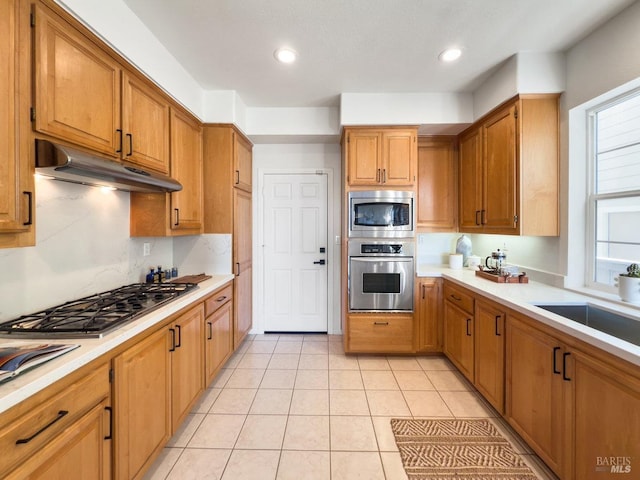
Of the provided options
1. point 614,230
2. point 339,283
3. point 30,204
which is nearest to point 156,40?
point 30,204

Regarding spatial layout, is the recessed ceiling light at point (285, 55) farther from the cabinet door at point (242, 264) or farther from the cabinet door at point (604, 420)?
the cabinet door at point (604, 420)

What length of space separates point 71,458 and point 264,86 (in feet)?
9.21

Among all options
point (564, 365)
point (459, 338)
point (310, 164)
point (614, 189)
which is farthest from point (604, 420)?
point (310, 164)

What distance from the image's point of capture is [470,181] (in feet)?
9.42

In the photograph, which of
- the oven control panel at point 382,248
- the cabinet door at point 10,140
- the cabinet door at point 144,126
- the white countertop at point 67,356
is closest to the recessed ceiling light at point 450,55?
the oven control panel at point 382,248

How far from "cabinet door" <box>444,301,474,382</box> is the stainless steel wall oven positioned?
1.26 feet

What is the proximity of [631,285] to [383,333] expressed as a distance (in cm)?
185

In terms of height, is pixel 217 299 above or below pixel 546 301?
below

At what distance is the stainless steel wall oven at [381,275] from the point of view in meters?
2.85

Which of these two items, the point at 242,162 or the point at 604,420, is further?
the point at 242,162

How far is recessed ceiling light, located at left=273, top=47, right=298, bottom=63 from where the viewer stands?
82.4 inches

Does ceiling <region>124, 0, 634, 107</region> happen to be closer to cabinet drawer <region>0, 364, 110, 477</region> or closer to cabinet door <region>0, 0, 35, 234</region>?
cabinet door <region>0, 0, 35, 234</region>

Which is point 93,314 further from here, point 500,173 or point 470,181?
point 470,181

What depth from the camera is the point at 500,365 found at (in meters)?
1.91
